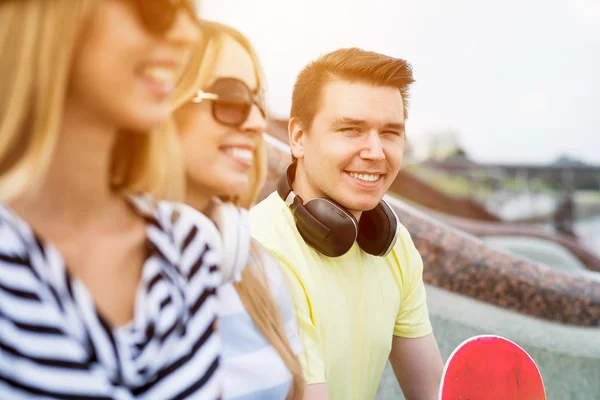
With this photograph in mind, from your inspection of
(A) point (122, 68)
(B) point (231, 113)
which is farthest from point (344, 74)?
(A) point (122, 68)

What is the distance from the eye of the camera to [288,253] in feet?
4.25

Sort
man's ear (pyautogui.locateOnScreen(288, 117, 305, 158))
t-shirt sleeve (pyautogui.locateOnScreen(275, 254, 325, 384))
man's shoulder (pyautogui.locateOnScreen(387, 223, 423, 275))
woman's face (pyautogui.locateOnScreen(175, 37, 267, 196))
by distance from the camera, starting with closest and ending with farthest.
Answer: woman's face (pyautogui.locateOnScreen(175, 37, 267, 196)) < t-shirt sleeve (pyautogui.locateOnScreen(275, 254, 325, 384)) < man's ear (pyautogui.locateOnScreen(288, 117, 305, 158)) < man's shoulder (pyautogui.locateOnScreen(387, 223, 423, 275))

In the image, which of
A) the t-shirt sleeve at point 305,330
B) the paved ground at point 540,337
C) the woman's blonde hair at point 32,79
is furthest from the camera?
the paved ground at point 540,337

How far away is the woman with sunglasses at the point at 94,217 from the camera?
0.64 m

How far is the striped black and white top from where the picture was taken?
64 centimetres

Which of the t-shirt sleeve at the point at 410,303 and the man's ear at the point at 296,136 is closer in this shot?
the man's ear at the point at 296,136

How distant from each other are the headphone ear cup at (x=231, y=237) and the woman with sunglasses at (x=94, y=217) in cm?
9

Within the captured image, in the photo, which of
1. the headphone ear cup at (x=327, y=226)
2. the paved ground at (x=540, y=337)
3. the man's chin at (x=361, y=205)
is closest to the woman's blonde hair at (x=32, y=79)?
the headphone ear cup at (x=327, y=226)

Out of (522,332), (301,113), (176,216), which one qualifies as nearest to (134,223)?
(176,216)

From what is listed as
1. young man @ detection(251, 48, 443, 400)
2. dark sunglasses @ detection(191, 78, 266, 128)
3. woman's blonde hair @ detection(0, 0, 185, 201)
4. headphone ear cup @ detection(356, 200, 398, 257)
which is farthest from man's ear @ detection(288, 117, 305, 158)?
woman's blonde hair @ detection(0, 0, 185, 201)

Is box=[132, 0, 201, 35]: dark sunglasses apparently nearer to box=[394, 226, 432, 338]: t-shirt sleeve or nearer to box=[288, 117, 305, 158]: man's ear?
box=[288, 117, 305, 158]: man's ear

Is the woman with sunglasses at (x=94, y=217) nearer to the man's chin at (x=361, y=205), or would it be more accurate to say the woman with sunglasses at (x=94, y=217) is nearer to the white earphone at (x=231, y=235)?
the white earphone at (x=231, y=235)

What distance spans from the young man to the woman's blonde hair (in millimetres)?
669

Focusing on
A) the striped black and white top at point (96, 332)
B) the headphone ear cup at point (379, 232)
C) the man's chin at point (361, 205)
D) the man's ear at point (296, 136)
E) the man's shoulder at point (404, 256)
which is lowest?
the man's shoulder at point (404, 256)
